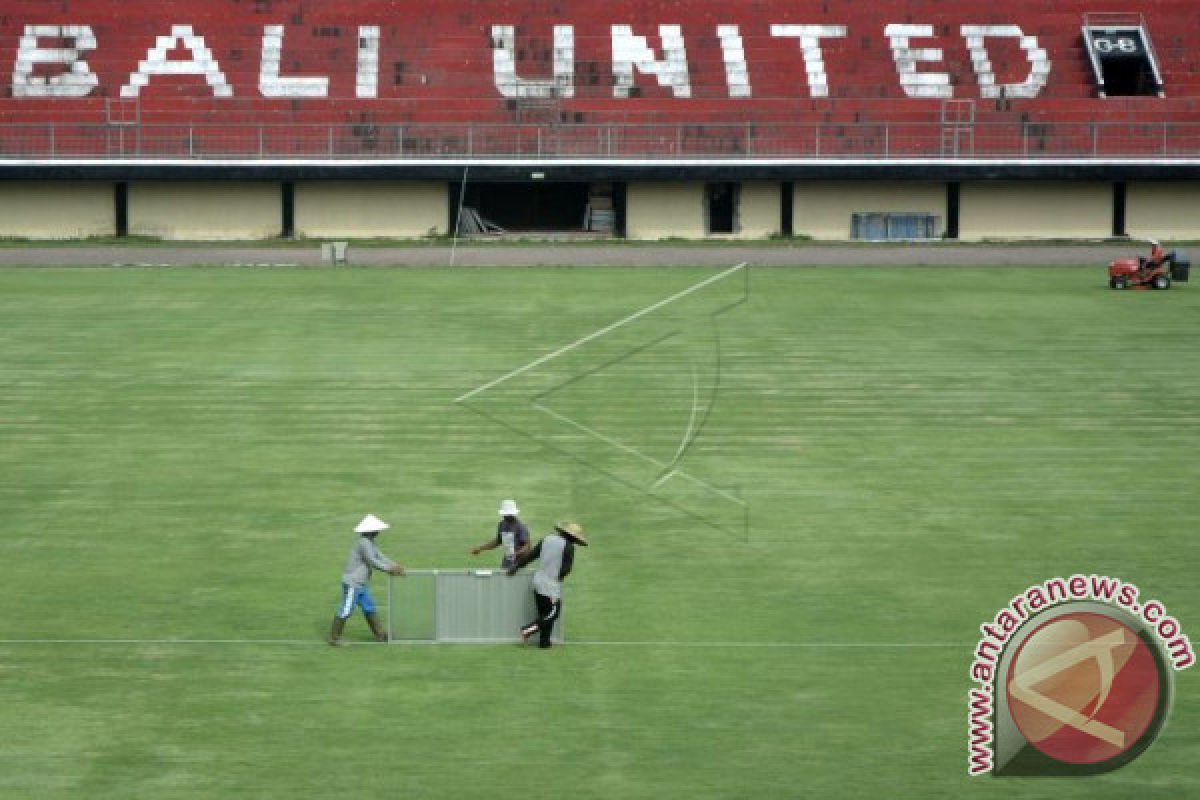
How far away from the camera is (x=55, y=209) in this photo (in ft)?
250

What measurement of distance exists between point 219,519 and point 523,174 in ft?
143

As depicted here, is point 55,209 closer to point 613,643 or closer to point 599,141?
point 599,141

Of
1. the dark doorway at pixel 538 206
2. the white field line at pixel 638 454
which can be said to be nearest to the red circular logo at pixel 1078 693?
the white field line at pixel 638 454

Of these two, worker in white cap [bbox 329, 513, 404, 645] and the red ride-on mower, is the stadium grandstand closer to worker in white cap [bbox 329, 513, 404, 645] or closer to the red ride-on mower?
the red ride-on mower

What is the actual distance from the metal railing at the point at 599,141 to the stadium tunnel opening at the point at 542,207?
6.44ft

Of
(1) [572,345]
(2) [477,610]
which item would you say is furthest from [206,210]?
(2) [477,610]

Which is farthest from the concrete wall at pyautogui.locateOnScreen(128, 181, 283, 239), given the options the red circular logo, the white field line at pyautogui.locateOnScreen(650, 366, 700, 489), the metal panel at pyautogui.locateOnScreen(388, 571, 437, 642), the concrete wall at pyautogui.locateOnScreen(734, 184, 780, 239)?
the red circular logo

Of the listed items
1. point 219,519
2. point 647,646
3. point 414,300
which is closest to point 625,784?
point 647,646

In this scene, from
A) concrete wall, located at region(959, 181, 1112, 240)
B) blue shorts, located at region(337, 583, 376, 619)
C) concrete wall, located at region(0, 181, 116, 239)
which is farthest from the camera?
concrete wall, located at region(959, 181, 1112, 240)

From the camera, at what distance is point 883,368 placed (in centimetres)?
4728

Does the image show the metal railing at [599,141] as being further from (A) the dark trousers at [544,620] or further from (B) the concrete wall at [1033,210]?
(A) the dark trousers at [544,620]

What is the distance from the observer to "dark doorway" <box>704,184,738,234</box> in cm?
7706

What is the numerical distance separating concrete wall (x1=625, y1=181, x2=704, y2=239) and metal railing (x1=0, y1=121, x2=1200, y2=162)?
4.19ft

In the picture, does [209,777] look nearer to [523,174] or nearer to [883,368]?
[883,368]
